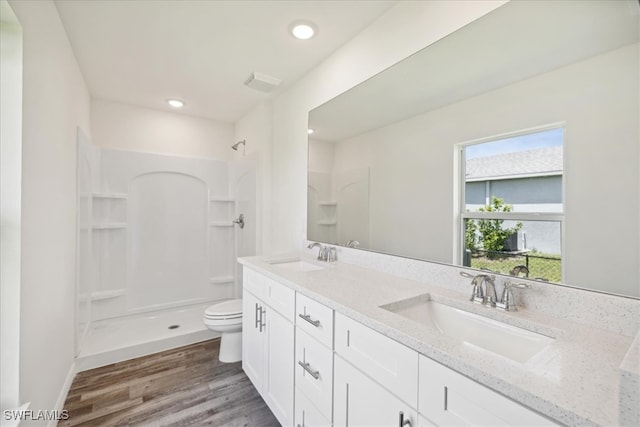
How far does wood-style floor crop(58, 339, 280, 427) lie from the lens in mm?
1717

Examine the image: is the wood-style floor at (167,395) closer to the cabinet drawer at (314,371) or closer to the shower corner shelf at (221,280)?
Answer: the cabinet drawer at (314,371)

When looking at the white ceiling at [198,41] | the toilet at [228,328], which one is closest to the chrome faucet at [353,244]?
the toilet at [228,328]

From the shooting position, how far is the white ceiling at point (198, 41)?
5.49 ft

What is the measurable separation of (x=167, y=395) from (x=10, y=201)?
1548mm

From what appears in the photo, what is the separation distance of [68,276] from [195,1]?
2.01m

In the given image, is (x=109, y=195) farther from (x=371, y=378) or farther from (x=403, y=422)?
(x=403, y=422)

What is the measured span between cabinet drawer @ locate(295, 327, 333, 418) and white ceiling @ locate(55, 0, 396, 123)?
6.06 feet

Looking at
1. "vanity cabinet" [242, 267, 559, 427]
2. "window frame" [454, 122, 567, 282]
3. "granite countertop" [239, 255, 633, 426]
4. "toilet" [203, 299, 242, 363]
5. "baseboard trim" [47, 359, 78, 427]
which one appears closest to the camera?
"granite countertop" [239, 255, 633, 426]

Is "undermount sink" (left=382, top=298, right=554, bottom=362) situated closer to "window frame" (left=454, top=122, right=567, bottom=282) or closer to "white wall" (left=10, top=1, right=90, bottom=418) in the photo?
"window frame" (left=454, top=122, right=567, bottom=282)

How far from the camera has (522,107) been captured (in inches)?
44.8

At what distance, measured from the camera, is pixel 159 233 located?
3.38 metres

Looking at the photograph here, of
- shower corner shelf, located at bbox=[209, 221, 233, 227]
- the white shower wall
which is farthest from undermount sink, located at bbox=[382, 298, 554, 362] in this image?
shower corner shelf, located at bbox=[209, 221, 233, 227]

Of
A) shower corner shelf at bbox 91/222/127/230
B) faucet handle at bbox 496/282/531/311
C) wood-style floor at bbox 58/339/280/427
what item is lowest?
wood-style floor at bbox 58/339/280/427

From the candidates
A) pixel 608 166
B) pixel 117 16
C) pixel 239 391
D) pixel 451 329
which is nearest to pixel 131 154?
pixel 117 16
